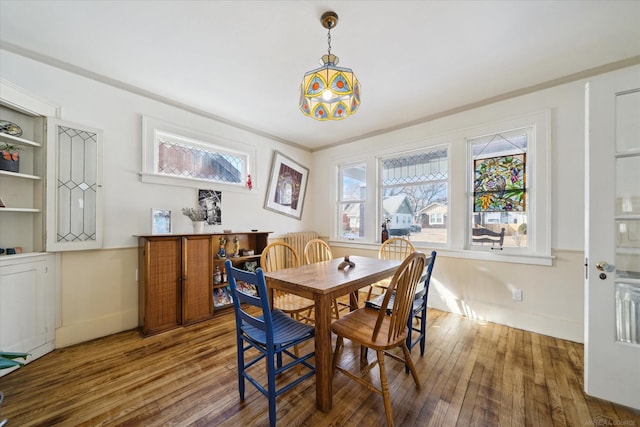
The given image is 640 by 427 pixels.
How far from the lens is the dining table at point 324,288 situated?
1479 millimetres

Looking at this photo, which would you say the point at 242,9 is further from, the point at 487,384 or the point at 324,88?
the point at 487,384

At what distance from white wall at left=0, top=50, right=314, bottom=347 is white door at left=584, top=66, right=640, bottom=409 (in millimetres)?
3834

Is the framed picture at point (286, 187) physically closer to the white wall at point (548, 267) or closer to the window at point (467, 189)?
the window at point (467, 189)

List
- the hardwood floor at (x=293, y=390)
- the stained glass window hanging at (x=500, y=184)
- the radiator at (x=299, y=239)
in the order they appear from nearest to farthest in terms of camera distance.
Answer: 1. the hardwood floor at (x=293, y=390)
2. the stained glass window hanging at (x=500, y=184)
3. the radiator at (x=299, y=239)

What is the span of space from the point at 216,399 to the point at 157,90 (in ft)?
9.99

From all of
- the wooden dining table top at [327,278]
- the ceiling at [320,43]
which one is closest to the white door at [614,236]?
the ceiling at [320,43]

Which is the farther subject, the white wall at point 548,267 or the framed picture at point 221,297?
the framed picture at point 221,297

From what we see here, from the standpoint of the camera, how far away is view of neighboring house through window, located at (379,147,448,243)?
331cm

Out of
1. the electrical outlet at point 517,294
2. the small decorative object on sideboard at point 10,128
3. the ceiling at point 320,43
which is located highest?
the ceiling at point 320,43

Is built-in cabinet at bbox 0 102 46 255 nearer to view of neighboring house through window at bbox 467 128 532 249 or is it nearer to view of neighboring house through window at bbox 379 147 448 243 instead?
view of neighboring house through window at bbox 379 147 448 243

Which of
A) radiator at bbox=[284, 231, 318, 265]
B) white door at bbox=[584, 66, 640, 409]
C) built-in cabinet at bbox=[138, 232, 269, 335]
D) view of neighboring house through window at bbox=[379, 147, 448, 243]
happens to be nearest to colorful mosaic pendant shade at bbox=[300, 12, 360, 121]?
white door at bbox=[584, 66, 640, 409]

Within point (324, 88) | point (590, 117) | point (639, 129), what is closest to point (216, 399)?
point (324, 88)

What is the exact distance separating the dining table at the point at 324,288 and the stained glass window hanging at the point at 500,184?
1745 mm

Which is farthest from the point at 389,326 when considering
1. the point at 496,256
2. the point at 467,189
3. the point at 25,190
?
the point at 25,190
